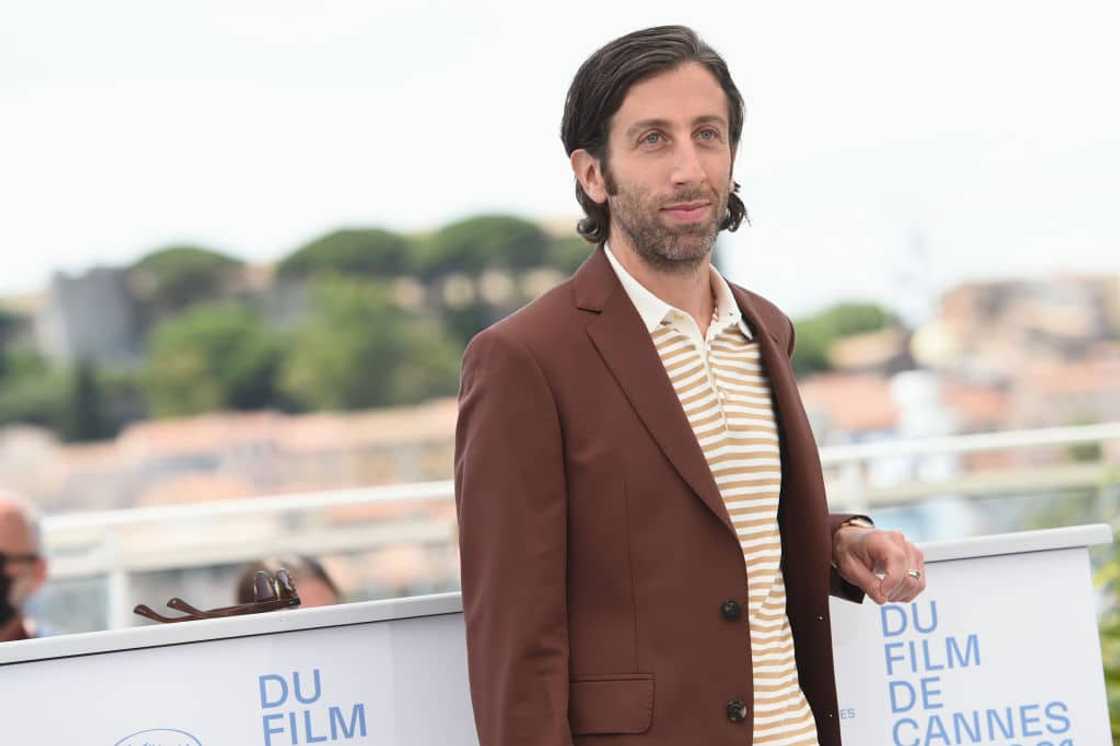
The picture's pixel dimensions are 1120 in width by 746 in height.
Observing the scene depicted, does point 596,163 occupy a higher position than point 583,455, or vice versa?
point 596,163

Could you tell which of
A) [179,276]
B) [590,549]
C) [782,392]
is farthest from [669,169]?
[179,276]

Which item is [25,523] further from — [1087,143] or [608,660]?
[1087,143]

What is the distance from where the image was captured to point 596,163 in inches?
60.3

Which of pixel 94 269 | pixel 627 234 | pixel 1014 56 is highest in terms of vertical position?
pixel 1014 56

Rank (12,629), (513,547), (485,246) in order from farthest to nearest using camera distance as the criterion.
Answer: (485,246) < (12,629) < (513,547)

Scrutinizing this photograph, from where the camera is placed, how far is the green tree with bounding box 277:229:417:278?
36.6 m

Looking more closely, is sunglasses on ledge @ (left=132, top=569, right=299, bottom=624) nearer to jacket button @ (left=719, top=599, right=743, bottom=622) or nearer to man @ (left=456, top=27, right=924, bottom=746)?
man @ (left=456, top=27, right=924, bottom=746)

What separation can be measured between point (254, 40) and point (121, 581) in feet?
128

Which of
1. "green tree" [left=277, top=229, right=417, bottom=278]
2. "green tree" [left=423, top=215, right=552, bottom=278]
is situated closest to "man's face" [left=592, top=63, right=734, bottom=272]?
"green tree" [left=423, top=215, right=552, bottom=278]

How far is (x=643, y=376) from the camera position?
4.78ft

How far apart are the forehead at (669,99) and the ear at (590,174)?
0.05m

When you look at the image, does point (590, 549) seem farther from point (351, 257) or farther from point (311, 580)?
point (351, 257)

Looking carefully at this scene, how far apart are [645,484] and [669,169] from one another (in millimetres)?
299

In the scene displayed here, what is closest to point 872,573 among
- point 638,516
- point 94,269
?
point 638,516
